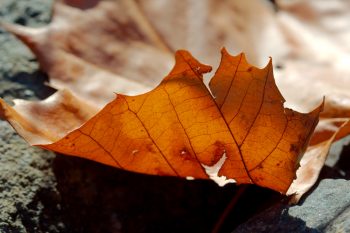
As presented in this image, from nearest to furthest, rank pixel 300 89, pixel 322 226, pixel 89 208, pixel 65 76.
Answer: pixel 322 226 < pixel 89 208 < pixel 65 76 < pixel 300 89

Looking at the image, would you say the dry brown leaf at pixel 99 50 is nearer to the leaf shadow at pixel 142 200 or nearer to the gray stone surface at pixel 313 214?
the leaf shadow at pixel 142 200

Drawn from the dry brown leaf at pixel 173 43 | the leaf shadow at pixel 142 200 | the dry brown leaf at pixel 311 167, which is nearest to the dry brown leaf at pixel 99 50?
the dry brown leaf at pixel 173 43

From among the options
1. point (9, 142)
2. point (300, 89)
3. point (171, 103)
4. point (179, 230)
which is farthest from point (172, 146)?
point (300, 89)

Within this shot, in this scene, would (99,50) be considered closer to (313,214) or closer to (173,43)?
(173,43)

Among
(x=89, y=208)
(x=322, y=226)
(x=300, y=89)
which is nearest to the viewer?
(x=322, y=226)

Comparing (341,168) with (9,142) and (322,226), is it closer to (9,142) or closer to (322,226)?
(322,226)

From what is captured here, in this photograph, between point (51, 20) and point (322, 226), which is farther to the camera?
point (51, 20)

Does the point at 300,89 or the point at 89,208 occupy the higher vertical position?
the point at 300,89
